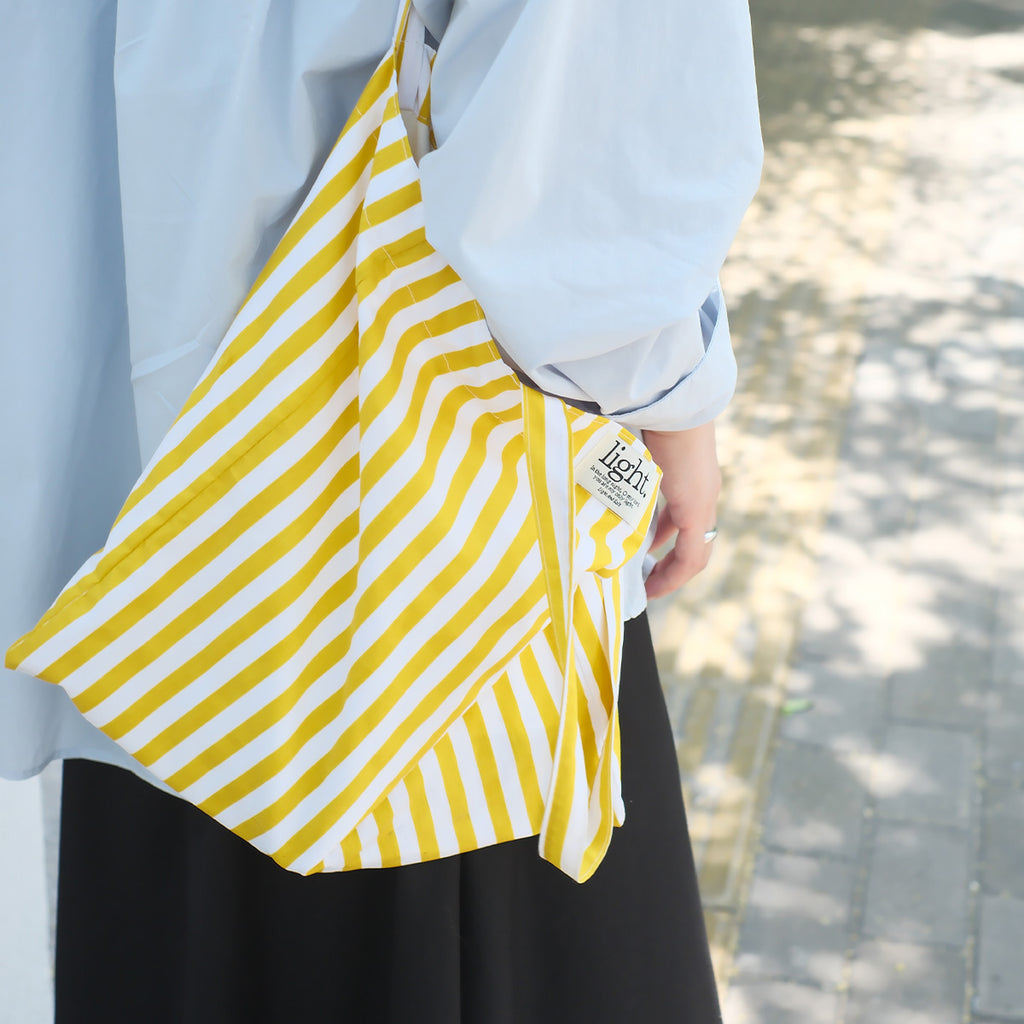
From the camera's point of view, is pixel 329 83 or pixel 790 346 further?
pixel 790 346

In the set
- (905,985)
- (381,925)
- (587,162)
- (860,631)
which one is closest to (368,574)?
(587,162)

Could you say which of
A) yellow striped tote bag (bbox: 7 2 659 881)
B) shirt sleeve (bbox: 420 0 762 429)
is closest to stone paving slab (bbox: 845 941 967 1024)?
yellow striped tote bag (bbox: 7 2 659 881)

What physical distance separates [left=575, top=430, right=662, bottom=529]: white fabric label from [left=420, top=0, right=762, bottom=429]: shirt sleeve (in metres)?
0.20

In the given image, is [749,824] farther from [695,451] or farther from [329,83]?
[329,83]

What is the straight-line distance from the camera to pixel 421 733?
109cm

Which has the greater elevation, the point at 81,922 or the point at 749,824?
the point at 81,922

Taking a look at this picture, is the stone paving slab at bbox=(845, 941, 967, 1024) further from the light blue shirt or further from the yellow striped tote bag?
the light blue shirt

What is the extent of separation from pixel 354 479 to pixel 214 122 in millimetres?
305

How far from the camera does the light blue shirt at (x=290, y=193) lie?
0.87 meters

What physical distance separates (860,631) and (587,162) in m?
2.47

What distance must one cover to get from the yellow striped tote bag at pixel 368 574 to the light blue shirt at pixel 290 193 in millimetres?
61

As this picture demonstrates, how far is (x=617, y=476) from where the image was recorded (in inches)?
45.2

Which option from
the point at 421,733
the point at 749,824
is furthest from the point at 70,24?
the point at 749,824

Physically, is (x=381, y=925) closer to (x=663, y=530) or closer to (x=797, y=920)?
(x=663, y=530)
